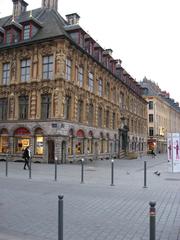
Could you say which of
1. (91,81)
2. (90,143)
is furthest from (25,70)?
(90,143)

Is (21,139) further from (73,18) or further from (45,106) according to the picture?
(73,18)

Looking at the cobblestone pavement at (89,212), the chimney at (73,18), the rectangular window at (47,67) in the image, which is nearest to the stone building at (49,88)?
the rectangular window at (47,67)

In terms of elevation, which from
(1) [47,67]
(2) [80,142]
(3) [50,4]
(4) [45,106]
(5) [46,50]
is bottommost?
(2) [80,142]

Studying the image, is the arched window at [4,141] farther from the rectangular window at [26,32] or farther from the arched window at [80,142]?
the rectangular window at [26,32]

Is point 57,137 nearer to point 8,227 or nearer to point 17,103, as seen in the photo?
point 17,103

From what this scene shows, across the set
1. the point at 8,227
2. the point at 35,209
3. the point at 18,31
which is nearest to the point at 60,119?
the point at 18,31

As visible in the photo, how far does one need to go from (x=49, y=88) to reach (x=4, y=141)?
7.98m

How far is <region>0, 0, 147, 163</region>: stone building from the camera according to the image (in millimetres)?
30344

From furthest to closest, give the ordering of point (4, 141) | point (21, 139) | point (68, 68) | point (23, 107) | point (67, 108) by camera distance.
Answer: point (4, 141)
point (23, 107)
point (21, 139)
point (68, 68)
point (67, 108)

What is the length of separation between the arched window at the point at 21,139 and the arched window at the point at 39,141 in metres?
1.07

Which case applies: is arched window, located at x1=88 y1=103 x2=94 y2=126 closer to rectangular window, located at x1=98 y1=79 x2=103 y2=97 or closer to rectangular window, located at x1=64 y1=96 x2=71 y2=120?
rectangular window, located at x1=98 y1=79 x2=103 y2=97

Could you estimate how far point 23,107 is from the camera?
32344 millimetres

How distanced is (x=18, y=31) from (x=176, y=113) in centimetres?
7875

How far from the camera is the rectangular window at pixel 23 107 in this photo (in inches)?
1265
